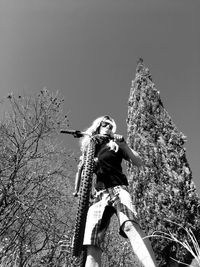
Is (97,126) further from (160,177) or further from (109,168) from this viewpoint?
(160,177)

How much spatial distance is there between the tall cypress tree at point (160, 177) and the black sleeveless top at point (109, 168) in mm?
4198

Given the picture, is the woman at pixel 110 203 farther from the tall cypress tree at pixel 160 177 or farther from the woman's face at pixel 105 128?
the tall cypress tree at pixel 160 177

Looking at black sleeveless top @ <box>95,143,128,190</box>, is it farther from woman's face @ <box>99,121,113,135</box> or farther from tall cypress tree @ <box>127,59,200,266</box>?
tall cypress tree @ <box>127,59,200,266</box>

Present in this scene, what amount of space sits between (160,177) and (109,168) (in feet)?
19.3

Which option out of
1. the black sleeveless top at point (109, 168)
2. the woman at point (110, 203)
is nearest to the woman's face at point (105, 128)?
the woman at point (110, 203)

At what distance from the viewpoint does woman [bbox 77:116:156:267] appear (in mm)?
2105

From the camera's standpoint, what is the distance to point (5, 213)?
6965 mm

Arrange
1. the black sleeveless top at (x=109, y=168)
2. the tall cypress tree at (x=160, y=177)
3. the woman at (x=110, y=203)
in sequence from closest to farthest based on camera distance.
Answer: the woman at (x=110, y=203), the black sleeveless top at (x=109, y=168), the tall cypress tree at (x=160, y=177)

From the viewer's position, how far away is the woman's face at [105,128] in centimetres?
293

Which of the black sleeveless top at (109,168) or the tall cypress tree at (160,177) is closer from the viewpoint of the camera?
the black sleeveless top at (109,168)

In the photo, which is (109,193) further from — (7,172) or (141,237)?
(7,172)

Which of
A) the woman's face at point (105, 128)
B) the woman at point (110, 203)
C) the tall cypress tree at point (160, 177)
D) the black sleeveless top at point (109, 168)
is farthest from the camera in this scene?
the tall cypress tree at point (160, 177)

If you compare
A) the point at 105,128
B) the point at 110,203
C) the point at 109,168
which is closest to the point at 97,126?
the point at 105,128

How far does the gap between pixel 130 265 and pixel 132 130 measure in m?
4.90
